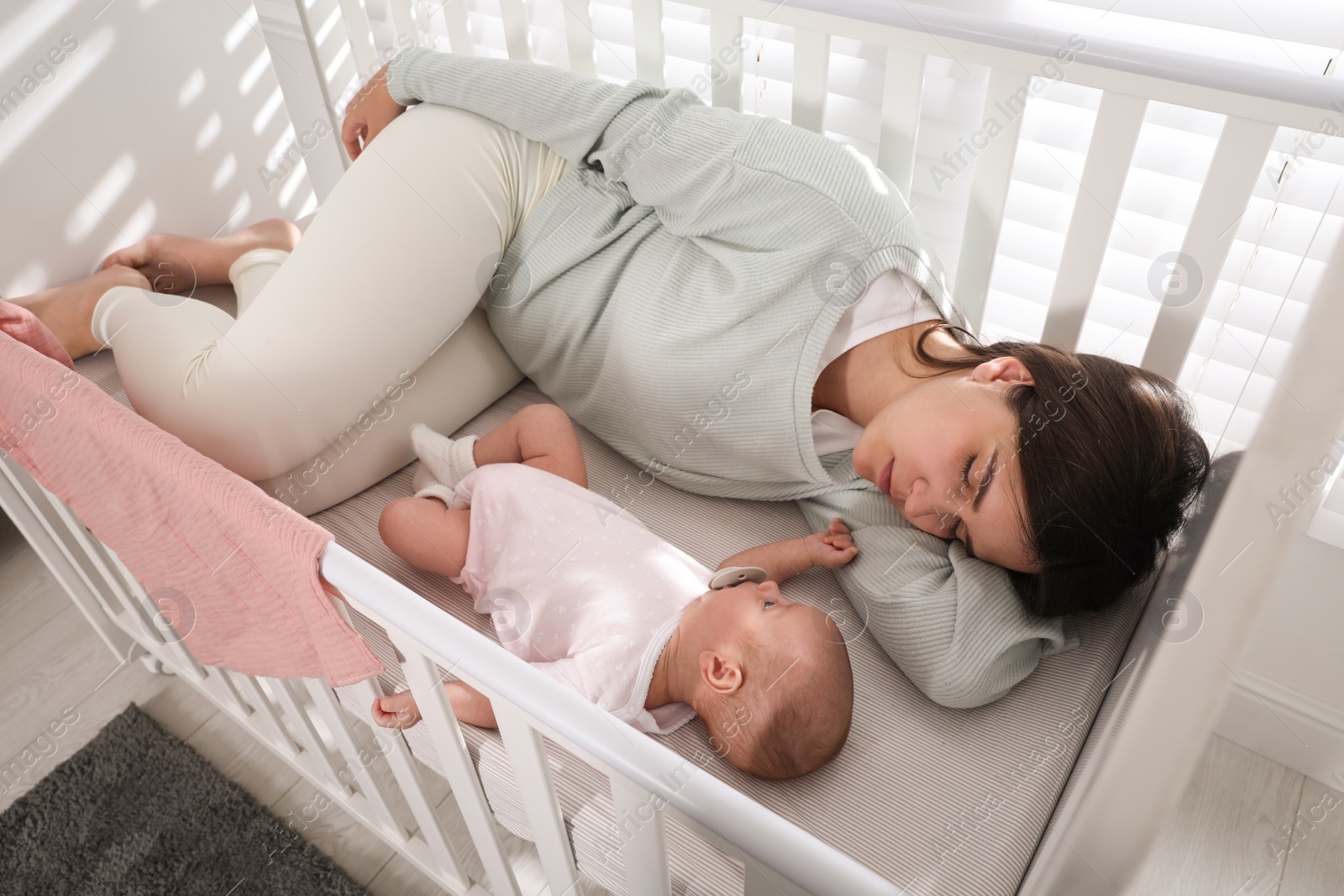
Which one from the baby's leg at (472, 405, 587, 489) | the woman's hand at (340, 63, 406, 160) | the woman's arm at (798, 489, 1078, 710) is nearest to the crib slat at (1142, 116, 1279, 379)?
the woman's arm at (798, 489, 1078, 710)

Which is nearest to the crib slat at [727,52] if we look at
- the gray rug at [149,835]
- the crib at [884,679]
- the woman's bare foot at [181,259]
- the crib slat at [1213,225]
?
the crib at [884,679]

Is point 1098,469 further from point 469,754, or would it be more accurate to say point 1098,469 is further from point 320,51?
point 320,51

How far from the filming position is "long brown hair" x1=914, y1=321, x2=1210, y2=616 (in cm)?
74

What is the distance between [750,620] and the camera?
781 mm

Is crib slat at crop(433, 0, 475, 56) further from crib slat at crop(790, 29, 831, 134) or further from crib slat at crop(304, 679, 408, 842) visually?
crib slat at crop(304, 679, 408, 842)

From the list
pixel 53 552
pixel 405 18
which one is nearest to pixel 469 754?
pixel 53 552

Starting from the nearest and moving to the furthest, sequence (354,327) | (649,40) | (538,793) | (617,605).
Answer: (538,793), (617,605), (354,327), (649,40)

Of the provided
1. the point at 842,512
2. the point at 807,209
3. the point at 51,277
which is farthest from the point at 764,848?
the point at 51,277

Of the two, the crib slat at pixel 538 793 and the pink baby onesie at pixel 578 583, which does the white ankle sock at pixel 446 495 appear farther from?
the crib slat at pixel 538 793

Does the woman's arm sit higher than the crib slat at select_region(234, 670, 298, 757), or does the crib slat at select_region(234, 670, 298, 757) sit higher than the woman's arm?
the woman's arm

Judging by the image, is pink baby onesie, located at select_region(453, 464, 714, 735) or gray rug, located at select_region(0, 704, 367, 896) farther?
gray rug, located at select_region(0, 704, 367, 896)

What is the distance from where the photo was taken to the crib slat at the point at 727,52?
1007 millimetres

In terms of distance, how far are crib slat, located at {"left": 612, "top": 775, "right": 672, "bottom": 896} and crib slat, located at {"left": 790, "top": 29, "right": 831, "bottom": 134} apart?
2.63ft

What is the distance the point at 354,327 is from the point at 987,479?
674 mm
